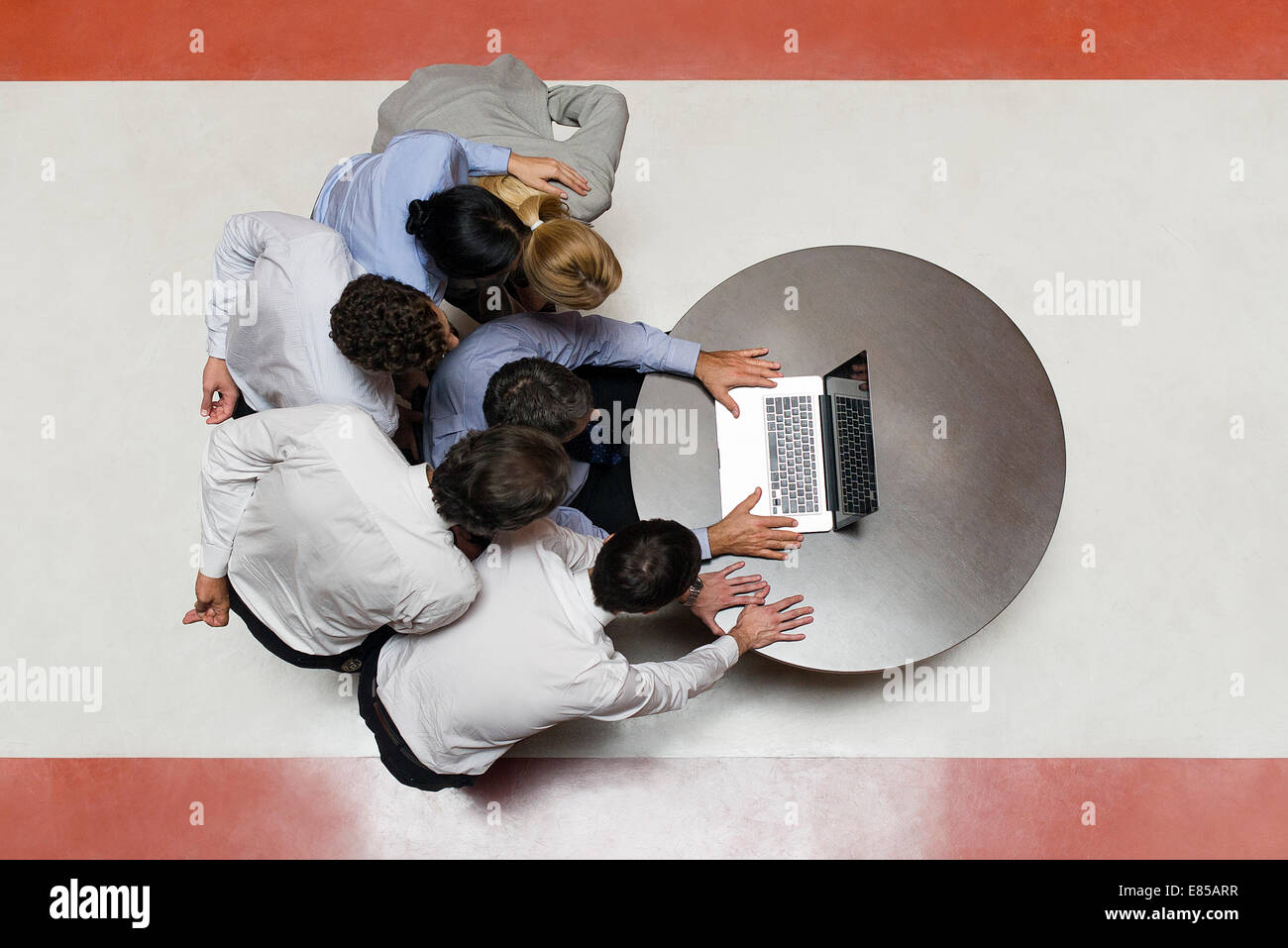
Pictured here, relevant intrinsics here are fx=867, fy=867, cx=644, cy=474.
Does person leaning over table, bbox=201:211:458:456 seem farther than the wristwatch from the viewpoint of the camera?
No

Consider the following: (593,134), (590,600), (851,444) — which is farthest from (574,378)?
(593,134)

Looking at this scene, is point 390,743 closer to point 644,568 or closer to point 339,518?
point 339,518

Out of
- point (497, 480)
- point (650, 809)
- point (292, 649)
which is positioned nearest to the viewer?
point (497, 480)

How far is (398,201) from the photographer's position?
2.01 metres

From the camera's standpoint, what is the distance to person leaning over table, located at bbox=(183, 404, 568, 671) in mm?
1746

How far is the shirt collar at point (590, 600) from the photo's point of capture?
6.23 ft

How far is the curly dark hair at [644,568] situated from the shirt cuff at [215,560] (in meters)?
0.86

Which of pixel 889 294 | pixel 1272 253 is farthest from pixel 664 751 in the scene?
pixel 1272 253

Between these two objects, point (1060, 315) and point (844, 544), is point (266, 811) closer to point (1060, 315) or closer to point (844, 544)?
point (844, 544)

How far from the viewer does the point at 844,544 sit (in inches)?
85.8

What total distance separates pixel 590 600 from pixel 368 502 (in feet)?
1.69

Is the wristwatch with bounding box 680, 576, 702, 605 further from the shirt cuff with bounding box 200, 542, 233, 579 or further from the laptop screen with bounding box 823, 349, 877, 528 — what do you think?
the shirt cuff with bounding box 200, 542, 233, 579

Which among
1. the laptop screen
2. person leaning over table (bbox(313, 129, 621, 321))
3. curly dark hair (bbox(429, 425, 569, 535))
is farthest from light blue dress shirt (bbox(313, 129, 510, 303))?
the laptop screen

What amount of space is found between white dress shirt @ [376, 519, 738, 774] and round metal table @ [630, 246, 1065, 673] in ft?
1.21
